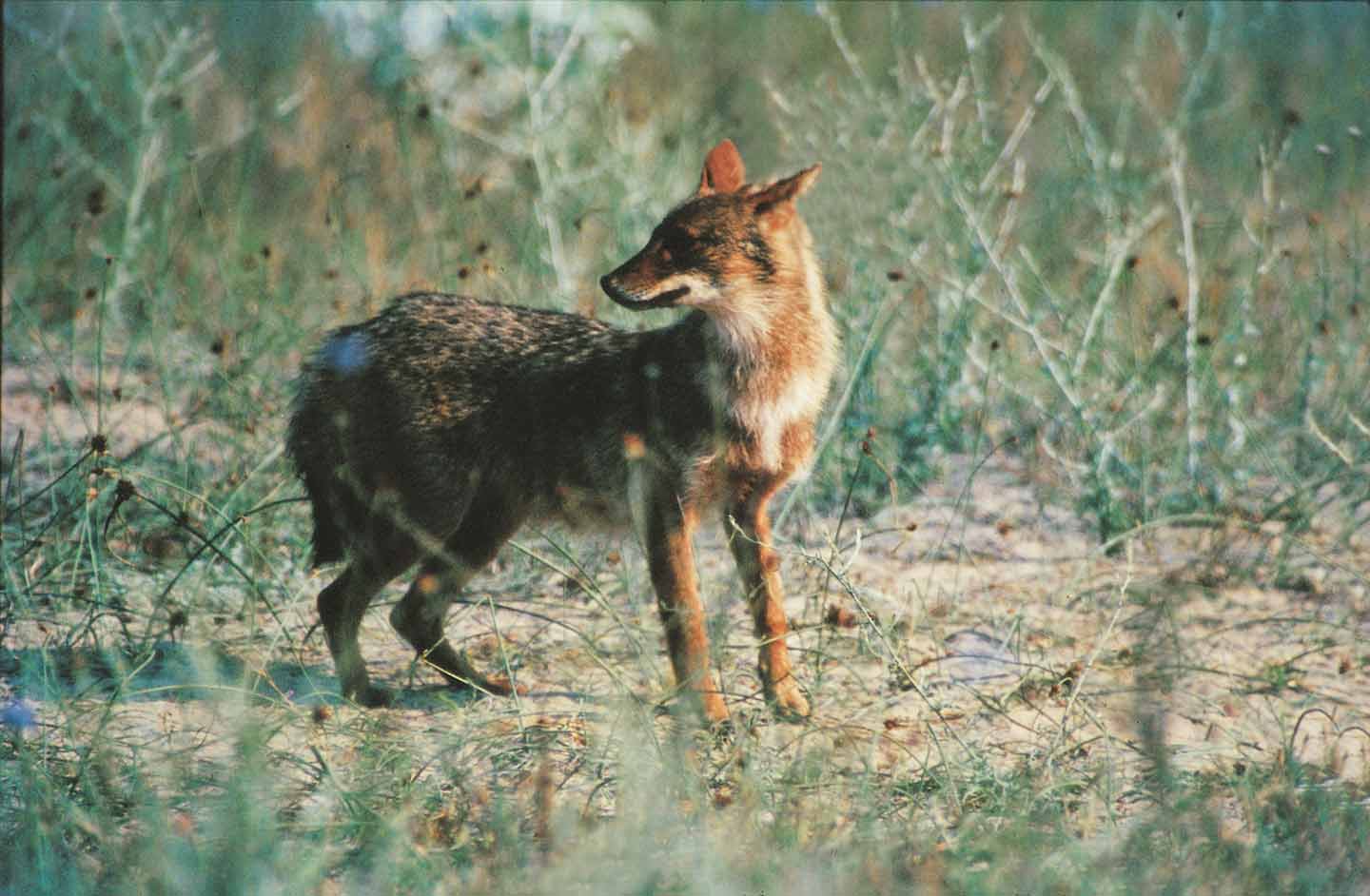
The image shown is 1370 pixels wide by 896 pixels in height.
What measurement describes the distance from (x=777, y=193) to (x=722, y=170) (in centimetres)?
36

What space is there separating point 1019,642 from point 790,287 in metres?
1.34

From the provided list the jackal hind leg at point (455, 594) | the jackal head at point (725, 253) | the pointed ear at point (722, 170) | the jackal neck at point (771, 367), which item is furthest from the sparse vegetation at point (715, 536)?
A: the pointed ear at point (722, 170)

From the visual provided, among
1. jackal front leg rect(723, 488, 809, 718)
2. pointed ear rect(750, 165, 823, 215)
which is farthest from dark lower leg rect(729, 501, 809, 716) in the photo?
pointed ear rect(750, 165, 823, 215)

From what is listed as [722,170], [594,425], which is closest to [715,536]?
[594,425]

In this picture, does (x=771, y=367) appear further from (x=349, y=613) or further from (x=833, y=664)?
(x=349, y=613)

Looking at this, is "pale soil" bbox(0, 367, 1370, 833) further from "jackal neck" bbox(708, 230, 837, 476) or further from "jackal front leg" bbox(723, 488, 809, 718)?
"jackal neck" bbox(708, 230, 837, 476)

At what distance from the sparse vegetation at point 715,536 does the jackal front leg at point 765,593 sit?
0.36 feet

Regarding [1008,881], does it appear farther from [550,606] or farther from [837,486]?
[837,486]

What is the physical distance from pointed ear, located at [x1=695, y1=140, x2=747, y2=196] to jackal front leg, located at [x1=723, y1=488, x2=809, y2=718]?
3.17 ft

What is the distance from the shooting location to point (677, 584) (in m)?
4.23

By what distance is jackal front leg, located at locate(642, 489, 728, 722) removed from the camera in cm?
414

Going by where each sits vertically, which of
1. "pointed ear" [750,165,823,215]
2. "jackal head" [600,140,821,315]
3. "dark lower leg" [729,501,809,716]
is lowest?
"dark lower leg" [729,501,809,716]

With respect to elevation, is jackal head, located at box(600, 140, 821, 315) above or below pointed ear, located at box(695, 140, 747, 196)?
below

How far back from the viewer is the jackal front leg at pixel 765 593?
4199mm
